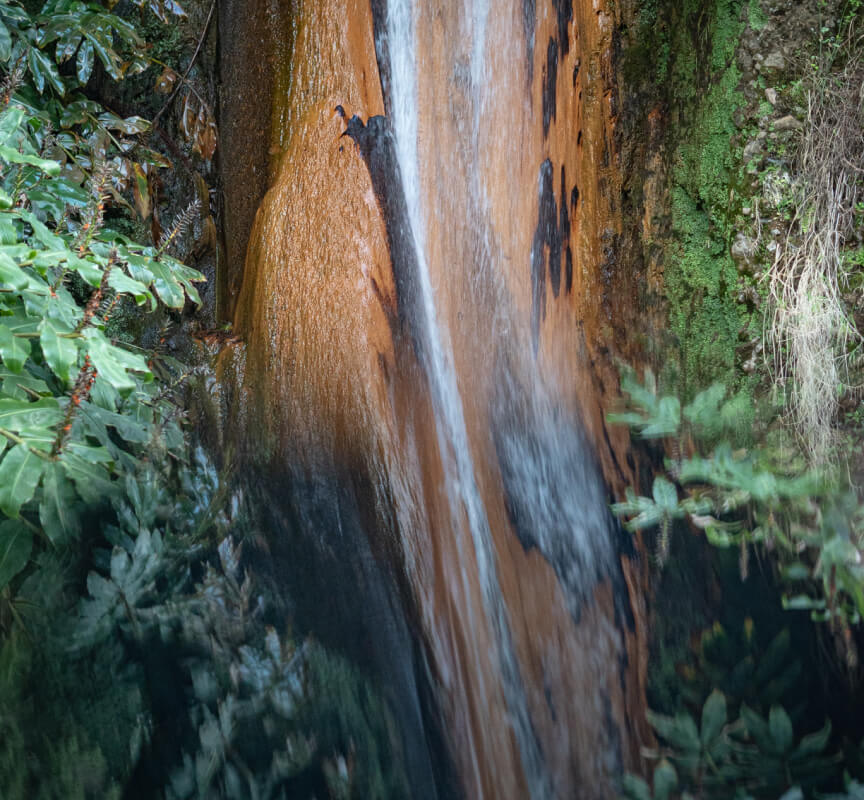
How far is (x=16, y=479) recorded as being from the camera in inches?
53.5

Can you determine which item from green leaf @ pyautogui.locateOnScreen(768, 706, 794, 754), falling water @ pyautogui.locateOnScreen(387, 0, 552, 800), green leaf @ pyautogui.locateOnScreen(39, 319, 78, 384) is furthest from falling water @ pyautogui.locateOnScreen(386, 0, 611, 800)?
green leaf @ pyautogui.locateOnScreen(39, 319, 78, 384)

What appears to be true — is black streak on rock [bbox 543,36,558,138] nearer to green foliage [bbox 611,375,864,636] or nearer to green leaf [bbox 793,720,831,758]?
green foliage [bbox 611,375,864,636]

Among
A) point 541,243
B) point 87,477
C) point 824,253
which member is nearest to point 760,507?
point 824,253

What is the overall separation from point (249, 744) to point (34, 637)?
1.76ft

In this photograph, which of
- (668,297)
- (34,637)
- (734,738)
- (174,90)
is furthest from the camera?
(174,90)

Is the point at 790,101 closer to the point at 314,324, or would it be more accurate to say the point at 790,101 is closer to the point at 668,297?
the point at 668,297

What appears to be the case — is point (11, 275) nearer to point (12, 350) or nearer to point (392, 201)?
point (12, 350)

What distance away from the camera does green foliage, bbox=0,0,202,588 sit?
1.36 metres

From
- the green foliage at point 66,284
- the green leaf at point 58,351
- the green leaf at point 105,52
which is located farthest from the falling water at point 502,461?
the green leaf at point 58,351

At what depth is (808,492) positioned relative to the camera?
1654mm

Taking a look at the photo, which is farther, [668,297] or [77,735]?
[668,297]

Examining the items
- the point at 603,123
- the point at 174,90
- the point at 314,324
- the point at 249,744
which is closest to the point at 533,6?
the point at 603,123

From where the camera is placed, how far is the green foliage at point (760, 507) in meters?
1.57

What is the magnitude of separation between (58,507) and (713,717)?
4.69 ft
